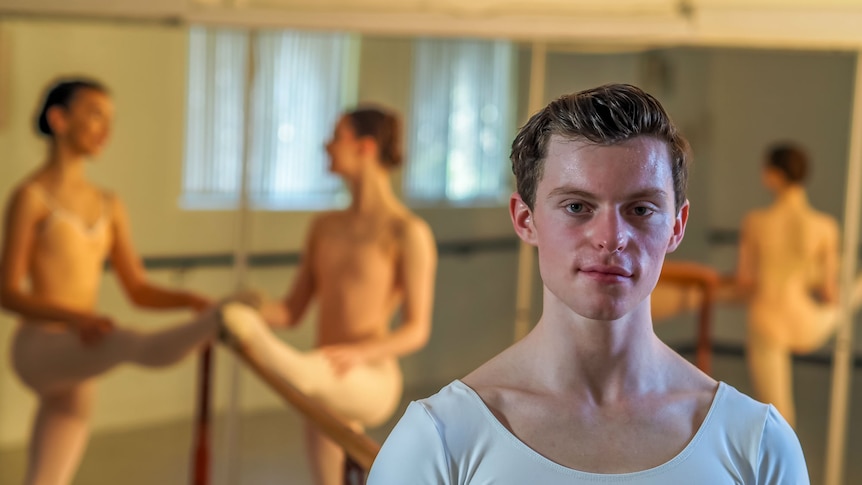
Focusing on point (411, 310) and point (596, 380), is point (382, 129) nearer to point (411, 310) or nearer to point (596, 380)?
point (411, 310)

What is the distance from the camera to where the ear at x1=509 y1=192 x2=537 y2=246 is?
4.19 ft

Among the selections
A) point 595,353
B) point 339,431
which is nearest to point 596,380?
point 595,353

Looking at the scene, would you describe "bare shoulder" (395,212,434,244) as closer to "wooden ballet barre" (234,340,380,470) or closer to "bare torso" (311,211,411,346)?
"bare torso" (311,211,411,346)

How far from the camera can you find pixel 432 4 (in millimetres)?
4312

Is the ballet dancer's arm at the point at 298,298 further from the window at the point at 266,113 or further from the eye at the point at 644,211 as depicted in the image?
the eye at the point at 644,211

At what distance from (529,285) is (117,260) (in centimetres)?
161

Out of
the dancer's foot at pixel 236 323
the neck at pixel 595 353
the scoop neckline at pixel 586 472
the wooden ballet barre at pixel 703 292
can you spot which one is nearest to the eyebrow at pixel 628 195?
the neck at pixel 595 353

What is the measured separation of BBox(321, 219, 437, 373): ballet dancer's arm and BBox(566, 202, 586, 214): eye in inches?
120

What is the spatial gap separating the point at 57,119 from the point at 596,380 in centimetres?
320

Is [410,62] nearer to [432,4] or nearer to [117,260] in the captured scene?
[432,4]

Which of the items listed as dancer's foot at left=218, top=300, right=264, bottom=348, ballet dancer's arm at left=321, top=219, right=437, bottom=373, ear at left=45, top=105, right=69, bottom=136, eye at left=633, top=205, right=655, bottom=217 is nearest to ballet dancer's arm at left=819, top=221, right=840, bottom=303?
ballet dancer's arm at left=321, top=219, right=437, bottom=373

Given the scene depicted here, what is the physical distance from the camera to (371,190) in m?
4.31

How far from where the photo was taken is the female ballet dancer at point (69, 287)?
393 cm

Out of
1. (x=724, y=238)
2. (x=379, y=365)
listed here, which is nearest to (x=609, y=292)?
(x=379, y=365)
